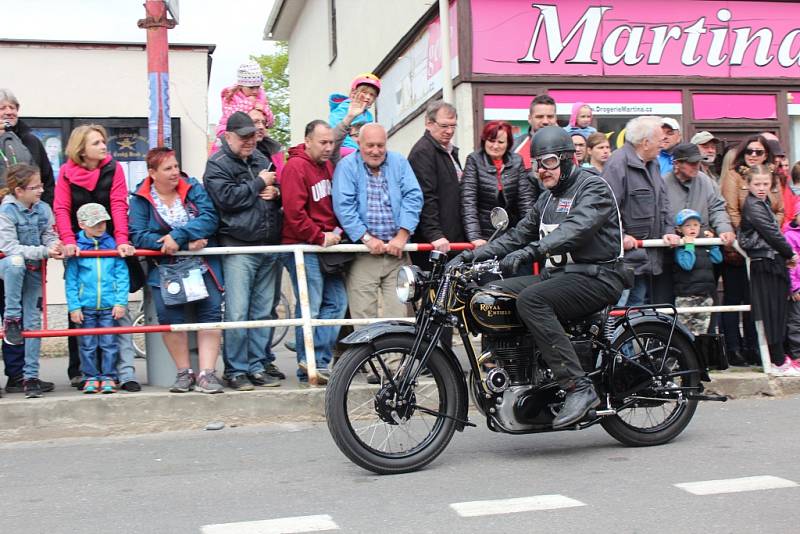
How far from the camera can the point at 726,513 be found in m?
4.75

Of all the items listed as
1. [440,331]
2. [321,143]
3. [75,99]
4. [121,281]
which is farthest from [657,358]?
[75,99]

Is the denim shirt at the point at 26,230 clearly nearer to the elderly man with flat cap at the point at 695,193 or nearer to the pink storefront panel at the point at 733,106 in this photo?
the elderly man with flat cap at the point at 695,193

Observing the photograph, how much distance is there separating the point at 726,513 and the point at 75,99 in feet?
43.6

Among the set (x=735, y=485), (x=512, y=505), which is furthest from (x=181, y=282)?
(x=735, y=485)

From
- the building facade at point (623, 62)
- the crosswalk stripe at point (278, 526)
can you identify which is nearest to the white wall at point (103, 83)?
the building facade at point (623, 62)

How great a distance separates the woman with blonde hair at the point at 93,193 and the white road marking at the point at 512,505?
3.38 m

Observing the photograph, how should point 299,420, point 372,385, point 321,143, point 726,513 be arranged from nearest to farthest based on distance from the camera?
point 726,513
point 372,385
point 299,420
point 321,143

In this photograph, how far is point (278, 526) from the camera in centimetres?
463

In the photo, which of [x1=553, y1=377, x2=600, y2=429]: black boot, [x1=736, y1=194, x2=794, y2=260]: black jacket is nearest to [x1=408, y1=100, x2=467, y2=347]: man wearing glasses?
[x1=553, y1=377, x2=600, y2=429]: black boot

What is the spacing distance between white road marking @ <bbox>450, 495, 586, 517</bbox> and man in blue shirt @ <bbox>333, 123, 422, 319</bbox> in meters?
3.01

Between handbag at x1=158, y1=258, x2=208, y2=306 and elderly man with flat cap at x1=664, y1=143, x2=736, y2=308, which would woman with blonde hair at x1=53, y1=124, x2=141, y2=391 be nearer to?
handbag at x1=158, y1=258, x2=208, y2=306

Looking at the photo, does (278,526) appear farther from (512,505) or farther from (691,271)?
(691,271)

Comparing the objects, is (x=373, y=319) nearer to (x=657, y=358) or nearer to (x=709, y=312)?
(x=657, y=358)

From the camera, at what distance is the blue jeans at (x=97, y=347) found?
7.32m
